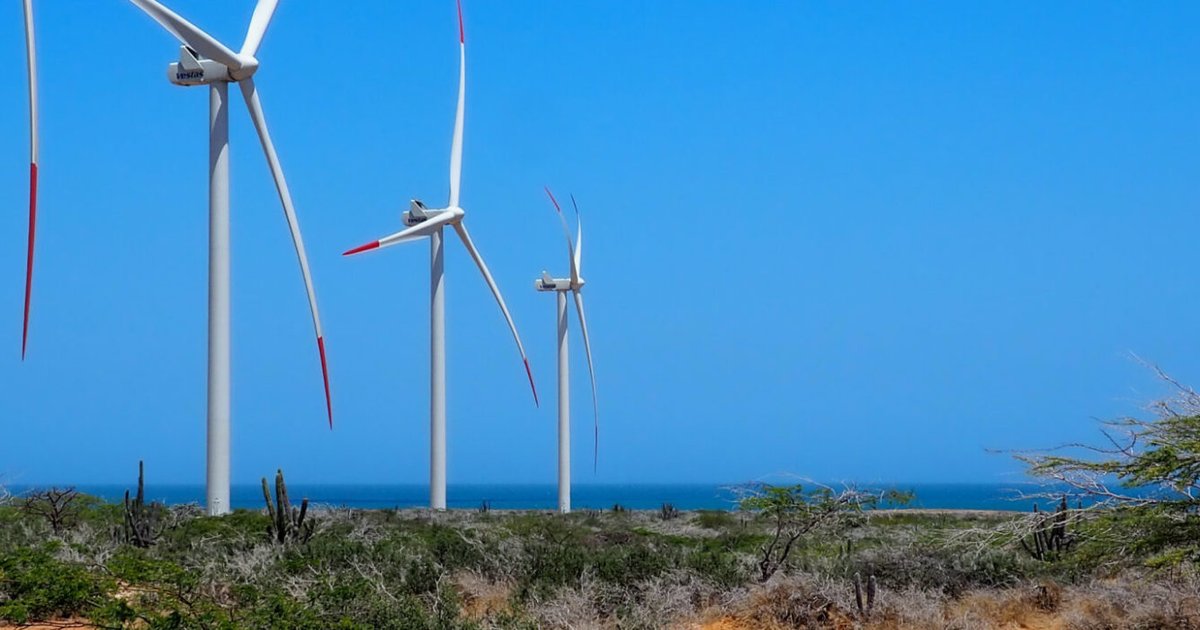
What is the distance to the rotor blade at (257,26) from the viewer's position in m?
31.3

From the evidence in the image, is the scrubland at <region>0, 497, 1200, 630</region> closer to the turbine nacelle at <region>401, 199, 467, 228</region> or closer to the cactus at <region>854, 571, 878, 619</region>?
the cactus at <region>854, 571, 878, 619</region>

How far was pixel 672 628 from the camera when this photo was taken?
18828mm

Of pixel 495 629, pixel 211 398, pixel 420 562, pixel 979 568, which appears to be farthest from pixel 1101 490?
pixel 211 398

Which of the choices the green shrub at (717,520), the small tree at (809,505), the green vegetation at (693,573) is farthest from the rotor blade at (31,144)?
the green shrub at (717,520)

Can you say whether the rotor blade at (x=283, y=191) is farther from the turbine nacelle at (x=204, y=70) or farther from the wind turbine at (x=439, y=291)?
the wind turbine at (x=439, y=291)

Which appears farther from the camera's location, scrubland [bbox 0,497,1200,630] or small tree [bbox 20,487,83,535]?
small tree [bbox 20,487,83,535]

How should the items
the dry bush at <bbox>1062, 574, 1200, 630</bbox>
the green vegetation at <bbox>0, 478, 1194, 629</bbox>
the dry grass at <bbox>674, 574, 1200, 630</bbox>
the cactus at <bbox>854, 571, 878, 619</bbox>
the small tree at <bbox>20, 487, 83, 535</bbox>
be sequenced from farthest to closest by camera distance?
1. the small tree at <bbox>20, 487, 83, 535</bbox>
2. the cactus at <bbox>854, 571, 878, 619</bbox>
3. the dry grass at <bbox>674, 574, 1200, 630</bbox>
4. the dry bush at <bbox>1062, 574, 1200, 630</bbox>
5. the green vegetation at <bbox>0, 478, 1194, 629</bbox>

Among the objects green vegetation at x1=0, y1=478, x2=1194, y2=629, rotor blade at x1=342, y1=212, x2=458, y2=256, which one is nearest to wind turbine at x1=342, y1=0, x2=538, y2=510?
rotor blade at x1=342, y1=212, x2=458, y2=256

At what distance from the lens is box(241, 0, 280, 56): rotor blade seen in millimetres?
31344

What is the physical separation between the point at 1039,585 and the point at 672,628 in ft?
18.4

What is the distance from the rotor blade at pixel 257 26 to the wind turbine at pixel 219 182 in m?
0.06

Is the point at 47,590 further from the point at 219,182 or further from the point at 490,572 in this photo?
the point at 219,182

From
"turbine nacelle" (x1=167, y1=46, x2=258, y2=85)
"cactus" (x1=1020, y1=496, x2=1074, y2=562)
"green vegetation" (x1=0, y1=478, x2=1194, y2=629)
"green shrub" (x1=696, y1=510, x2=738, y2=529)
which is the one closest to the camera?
"green vegetation" (x1=0, y1=478, x2=1194, y2=629)

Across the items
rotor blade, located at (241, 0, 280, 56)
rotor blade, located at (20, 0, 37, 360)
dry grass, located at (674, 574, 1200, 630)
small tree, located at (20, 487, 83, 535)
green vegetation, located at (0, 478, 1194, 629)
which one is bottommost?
dry grass, located at (674, 574, 1200, 630)
